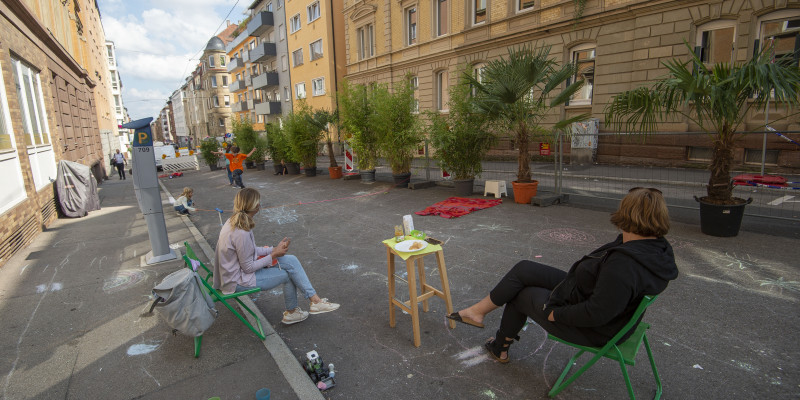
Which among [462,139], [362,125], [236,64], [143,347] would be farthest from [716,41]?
[236,64]

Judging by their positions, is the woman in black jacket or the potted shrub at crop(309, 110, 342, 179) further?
the potted shrub at crop(309, 110, 342, 179)

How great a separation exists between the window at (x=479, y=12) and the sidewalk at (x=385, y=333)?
49.6ft

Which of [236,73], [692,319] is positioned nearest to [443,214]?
[692,319]

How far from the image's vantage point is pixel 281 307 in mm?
4496

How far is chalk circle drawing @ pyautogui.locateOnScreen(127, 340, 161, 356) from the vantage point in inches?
141

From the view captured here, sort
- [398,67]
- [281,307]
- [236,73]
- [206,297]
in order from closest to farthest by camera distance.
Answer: [206,297]
[281,307]
[398,67]
[236,73]

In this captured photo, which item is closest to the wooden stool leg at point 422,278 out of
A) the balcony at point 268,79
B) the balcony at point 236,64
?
the balcony at point 268,79

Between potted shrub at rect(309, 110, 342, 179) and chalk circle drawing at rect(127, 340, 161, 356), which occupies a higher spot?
potted shrub at rect(309, 110, 342, 179)

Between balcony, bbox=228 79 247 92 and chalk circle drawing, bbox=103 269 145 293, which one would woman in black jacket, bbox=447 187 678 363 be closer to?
chalk circle drawing, bbox=103 269 145 293

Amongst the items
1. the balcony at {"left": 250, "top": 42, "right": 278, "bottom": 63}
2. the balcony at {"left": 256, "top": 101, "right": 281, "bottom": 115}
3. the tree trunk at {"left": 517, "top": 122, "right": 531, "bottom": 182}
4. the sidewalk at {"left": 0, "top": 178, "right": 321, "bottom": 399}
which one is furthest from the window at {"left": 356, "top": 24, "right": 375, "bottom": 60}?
the sidewalk at {"left": 0, "top": 178, "right": 321, "bottom": 399}

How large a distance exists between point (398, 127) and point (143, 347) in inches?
399

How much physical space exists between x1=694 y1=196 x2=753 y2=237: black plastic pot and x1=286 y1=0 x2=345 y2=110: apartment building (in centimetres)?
2483

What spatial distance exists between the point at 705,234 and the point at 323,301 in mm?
5992

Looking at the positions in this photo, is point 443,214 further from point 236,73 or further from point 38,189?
point 236,73
